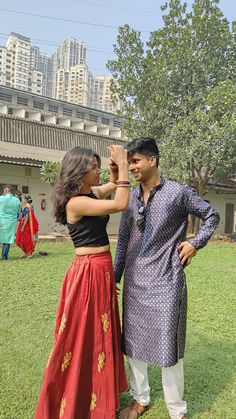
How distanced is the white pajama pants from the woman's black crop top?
2.52 ft

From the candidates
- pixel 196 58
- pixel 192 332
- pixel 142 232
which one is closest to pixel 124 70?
pixel 196 58

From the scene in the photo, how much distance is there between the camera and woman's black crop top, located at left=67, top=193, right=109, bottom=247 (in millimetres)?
2201

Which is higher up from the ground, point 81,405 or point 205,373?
point 81,405

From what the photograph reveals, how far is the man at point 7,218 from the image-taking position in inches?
331

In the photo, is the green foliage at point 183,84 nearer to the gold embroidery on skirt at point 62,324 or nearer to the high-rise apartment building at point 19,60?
the gold embroidery on skirt at point 62,324

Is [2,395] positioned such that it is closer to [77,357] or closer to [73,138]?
[77,357]

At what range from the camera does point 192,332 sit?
4109 millimetres

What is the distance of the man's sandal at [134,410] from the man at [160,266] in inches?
8.2

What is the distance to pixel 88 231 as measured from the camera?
221 centimetres

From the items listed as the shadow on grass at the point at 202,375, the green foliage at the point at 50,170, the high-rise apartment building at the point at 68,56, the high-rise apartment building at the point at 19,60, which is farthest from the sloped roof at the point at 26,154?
the high-rise apartment building at the point at 68,56

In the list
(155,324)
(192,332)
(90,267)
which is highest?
(90,267)

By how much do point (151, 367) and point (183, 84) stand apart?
1296cm

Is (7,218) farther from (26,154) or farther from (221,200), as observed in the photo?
(221,200)

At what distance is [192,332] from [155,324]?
2.10 m
